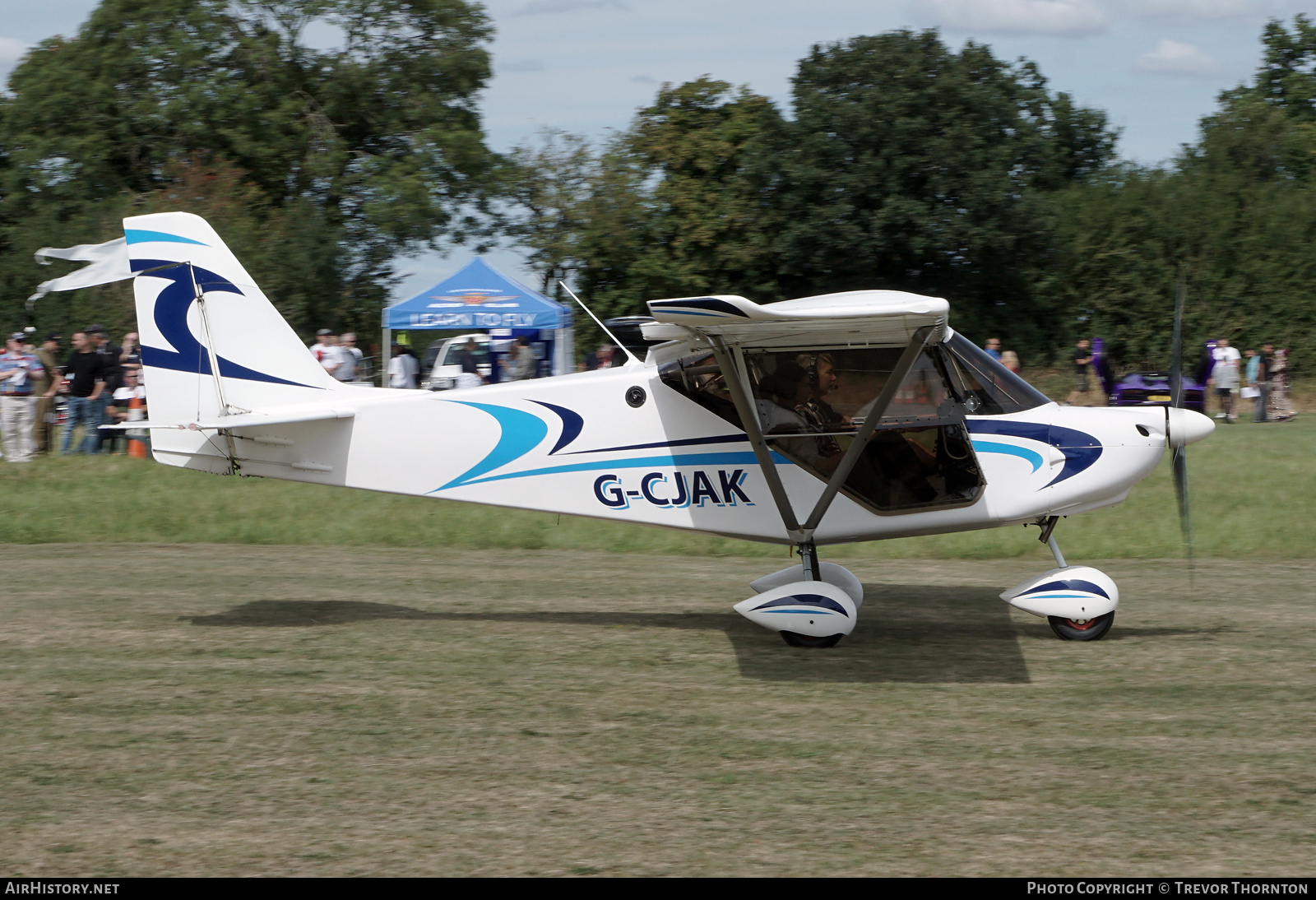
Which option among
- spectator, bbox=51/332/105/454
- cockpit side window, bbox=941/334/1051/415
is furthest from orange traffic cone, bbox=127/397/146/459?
cockpit side window, bbox=941/334/1051/415

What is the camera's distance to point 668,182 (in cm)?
3494

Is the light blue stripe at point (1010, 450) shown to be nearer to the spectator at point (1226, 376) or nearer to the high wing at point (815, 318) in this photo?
the high wing at point (815, 318)

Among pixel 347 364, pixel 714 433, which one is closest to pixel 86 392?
pixel 347 364

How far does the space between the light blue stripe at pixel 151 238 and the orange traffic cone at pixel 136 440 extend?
330 inches

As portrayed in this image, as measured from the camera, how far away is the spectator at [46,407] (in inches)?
615

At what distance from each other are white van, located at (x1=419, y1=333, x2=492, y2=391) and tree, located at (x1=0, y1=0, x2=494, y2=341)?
14.9 meters

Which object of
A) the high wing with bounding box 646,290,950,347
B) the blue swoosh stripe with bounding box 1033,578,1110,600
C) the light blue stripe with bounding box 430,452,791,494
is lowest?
the blue swoosh stripe with bounding box 1033,578,1110,600

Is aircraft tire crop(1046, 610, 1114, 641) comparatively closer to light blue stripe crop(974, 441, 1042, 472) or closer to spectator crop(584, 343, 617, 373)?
light blue stripe crop(974, 441, 1042, 472)

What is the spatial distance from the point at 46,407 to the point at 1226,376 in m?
20.3

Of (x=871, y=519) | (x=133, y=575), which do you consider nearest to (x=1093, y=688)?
(x=871, y=519)

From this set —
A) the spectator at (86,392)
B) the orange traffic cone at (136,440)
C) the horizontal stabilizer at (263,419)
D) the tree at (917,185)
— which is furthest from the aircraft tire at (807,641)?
the tree at (917,185)

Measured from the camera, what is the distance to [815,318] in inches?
247

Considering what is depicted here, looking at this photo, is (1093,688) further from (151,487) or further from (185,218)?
(151,487)

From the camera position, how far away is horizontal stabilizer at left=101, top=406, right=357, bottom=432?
7492 millimetres
